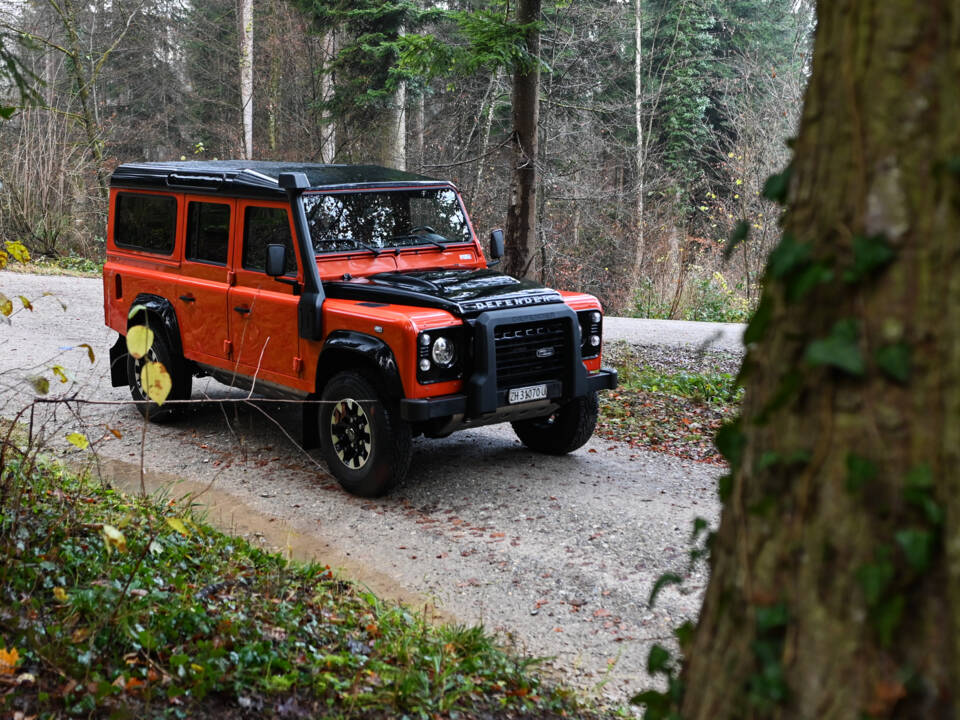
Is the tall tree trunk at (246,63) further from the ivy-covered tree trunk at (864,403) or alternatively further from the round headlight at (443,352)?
the ivy-covered tree trunk at (864,403)

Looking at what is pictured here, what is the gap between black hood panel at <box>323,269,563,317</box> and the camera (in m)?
6.51

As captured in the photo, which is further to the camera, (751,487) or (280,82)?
(280,82)

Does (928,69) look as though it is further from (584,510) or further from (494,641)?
(584,510)

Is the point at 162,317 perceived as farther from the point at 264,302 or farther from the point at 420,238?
the point at 420,238

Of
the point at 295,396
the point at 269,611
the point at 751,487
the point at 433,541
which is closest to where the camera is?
the point at 751,487

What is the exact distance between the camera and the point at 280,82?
Result: 2756cm

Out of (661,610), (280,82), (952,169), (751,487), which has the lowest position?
(661,610)

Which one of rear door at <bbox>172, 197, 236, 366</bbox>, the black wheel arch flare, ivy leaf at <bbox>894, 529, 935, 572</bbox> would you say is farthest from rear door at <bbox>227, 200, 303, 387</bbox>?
ivy leaf at <bbox>894, 529, 935, 572</bbox>

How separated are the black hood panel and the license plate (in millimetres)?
593

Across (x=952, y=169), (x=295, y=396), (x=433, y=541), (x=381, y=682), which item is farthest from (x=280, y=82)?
(x=952, y=169)

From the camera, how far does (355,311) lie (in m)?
6.56

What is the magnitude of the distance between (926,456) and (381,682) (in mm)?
2700

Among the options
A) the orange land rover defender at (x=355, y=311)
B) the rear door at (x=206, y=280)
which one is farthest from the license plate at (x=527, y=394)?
the rear door at (x=206, y=280)

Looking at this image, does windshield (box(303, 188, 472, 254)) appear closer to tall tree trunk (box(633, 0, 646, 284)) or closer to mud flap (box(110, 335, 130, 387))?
mud flap (box(110, 335, 130, 387))
